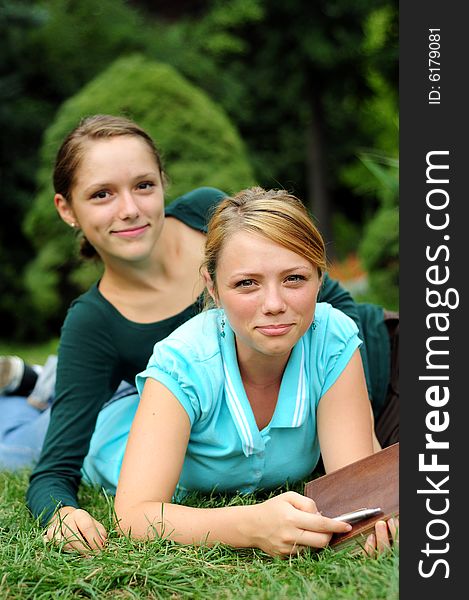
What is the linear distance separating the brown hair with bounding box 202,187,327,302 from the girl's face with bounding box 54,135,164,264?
0.50 meters

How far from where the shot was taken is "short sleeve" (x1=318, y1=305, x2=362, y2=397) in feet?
8.57

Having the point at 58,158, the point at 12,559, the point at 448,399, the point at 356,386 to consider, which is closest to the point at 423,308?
the point at 448,399

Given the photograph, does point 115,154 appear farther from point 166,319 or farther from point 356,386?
point 356,386

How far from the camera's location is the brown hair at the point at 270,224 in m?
2.35

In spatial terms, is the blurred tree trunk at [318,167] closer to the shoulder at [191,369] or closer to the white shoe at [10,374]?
the white shoe at [10,374]

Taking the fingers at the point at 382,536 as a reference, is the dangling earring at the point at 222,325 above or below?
above

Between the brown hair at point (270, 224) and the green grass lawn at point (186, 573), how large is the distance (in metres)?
0.79

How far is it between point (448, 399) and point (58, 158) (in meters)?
1.82

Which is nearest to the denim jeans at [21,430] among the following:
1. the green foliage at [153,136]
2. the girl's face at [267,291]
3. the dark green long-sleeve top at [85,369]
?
the dark green long-sleeve top at [85,369]

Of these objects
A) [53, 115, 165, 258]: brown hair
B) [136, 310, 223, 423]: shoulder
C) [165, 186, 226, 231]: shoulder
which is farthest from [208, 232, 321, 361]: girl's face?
[165, 186, 226, 231]: shoulder

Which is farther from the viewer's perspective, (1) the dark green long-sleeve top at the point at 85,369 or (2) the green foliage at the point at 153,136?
(2) the green foliage at the point at 153,136

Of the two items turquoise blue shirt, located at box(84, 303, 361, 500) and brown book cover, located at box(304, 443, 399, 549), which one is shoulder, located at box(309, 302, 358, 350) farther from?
brown book cover, located at box(304, 443, 399, 549)

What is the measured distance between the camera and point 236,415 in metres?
2.51

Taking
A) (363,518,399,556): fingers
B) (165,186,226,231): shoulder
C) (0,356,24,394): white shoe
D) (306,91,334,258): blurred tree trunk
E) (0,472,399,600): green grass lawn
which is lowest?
(0,472,399,600): green grass lawn
